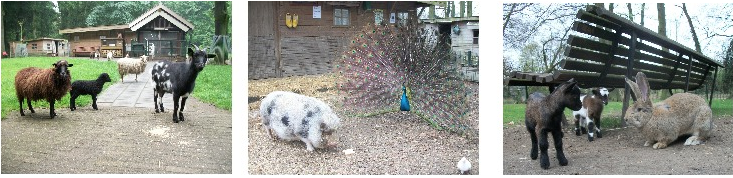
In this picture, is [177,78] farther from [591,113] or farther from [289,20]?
[591,113]

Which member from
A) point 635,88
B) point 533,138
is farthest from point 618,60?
point 533,138

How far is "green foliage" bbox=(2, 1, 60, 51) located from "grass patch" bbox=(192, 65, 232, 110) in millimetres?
1497

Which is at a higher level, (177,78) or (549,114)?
(177,78)

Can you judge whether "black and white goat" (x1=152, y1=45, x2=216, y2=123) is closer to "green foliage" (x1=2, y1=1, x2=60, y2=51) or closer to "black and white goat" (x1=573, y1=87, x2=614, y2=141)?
"green foliage" (x1=2, y1=1, x2=60, y2=51)

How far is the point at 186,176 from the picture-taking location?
221 inches

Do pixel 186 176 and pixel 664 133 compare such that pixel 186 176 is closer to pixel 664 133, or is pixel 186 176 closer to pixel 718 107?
pixel 664 133

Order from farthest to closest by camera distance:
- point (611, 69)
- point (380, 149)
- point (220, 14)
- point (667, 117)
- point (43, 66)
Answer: point (43, 66), point (220, 14), point (380, 149), point (611, 69), point (667, 117)

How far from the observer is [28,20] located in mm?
5855

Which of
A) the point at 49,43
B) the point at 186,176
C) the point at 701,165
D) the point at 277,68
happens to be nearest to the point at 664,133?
the point at 701,165

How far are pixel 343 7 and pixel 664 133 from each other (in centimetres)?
274

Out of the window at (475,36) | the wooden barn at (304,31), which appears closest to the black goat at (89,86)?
the wooden barn at (304,31)

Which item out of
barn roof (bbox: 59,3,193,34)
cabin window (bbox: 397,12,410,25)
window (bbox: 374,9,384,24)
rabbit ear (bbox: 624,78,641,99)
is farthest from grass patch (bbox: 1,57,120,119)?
rabbit ear (bbox: 624,78,641,99)

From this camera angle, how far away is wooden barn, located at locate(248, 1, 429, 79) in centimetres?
557

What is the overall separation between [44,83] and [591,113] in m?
4.52
